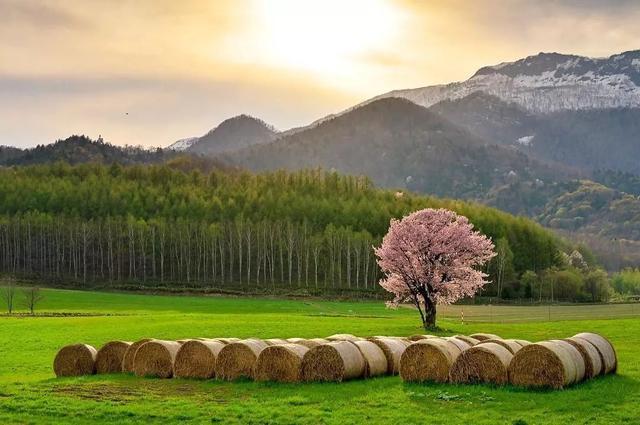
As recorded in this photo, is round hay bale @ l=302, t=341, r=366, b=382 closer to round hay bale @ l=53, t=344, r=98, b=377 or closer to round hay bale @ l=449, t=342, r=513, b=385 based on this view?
round hay bale @ l=449, t=342, r=513, b=385

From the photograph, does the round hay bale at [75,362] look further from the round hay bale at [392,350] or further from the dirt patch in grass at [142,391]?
the round hay bale at [392,350]

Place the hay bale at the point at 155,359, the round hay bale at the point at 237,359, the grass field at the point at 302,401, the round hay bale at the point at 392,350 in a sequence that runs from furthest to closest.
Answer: the hay bale at the point at 155,359
the round hay bale at the point at 392,350
the round hay bale at the point at 237,359
the grass field at the point at 302,401

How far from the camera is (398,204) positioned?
652 feet

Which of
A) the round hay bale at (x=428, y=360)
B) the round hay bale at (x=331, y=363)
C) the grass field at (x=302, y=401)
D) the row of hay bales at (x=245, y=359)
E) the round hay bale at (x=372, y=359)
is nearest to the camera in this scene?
the grass field at (x=302, y=401)

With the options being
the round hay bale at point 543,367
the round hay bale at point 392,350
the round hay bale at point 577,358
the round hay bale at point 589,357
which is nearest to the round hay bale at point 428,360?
the round hay bale at point 392,350

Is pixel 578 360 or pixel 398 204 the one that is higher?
pixel 398 204

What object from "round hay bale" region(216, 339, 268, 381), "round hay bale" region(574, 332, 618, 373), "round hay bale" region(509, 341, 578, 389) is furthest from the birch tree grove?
"round hay bale" region(509, 341, 578, 389)

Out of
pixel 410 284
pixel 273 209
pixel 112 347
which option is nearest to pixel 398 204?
pixel 273 209

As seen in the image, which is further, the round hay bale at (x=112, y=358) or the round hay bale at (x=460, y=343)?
the round hay bale at (x=112, y=358)

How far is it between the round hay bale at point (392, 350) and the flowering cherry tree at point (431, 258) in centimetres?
2973

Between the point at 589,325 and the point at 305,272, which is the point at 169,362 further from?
the point at 305,272

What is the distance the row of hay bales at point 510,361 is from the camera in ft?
102

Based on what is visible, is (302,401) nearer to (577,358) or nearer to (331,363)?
(331,363)

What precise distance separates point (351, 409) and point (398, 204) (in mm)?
170742
